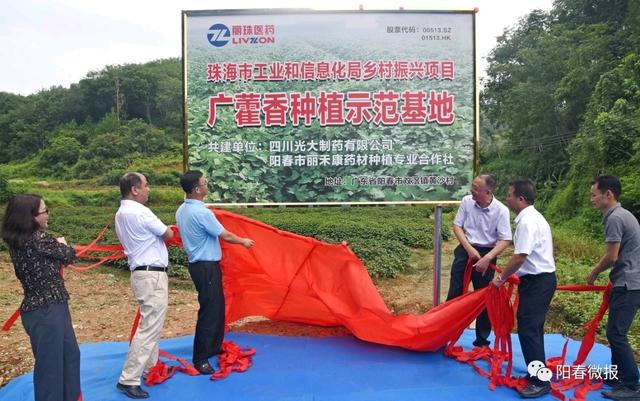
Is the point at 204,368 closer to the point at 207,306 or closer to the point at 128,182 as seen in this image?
the point at 207,306

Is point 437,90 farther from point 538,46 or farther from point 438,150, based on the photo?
point 538,46

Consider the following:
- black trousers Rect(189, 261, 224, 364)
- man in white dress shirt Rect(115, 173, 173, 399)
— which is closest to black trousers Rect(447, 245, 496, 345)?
black trousers Rect(189, 261, 224, 364)

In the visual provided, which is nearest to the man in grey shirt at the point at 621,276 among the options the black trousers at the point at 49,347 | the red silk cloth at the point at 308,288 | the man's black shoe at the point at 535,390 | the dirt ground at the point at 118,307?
the man's black shoe at the point at 535,390

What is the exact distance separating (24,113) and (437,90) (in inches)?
1814

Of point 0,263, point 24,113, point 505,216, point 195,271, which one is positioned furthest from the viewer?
point 24,113

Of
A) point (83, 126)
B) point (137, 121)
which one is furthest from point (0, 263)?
point (83, 126)

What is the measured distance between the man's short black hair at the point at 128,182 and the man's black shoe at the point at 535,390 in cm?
282

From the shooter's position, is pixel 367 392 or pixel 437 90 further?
pixel 437 90

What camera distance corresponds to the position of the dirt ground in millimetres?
4551

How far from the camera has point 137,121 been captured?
38312 mm

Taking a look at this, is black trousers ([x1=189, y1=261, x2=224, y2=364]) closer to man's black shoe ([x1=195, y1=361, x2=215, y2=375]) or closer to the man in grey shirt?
man's black shoe ([x1=195, y1=361, x2=215, y2=375])

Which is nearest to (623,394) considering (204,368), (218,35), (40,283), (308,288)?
(308,288)

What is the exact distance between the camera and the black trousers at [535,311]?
3.25 m

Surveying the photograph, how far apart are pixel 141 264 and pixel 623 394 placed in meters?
3.20
